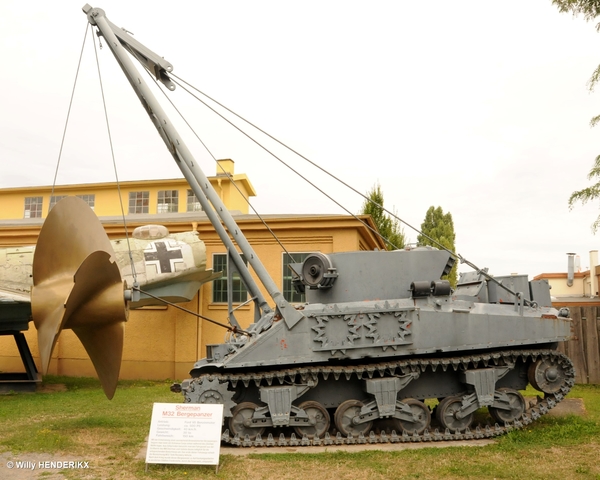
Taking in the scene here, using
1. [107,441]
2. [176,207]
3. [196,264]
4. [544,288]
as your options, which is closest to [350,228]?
[196,264]

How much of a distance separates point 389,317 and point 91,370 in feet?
41.4

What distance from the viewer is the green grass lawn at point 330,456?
25.7 ft

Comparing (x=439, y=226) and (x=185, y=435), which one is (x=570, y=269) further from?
(x=185, y=435)

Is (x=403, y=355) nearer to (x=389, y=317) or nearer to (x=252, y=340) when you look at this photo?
(x=389, y=317)

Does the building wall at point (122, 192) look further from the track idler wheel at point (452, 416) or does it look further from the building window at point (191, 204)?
the track idler wheel at point (452, 416)

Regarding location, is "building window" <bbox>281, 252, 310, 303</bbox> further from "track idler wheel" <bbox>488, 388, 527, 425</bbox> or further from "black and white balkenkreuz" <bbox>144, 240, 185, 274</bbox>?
"track idler wheel" <bbox>488, 388, 527, 425</bbox>

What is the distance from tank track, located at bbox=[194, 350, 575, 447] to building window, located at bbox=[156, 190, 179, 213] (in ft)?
72.9

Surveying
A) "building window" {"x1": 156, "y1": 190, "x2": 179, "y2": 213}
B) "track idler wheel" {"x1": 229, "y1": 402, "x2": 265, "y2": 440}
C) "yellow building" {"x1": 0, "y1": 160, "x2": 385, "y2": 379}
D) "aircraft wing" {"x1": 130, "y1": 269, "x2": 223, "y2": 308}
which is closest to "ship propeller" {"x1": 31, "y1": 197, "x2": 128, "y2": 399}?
"track idler wheel" {"x1": 229, "y1": 402, "x2": 265, "y2": 440}

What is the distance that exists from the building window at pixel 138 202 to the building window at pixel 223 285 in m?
13.9

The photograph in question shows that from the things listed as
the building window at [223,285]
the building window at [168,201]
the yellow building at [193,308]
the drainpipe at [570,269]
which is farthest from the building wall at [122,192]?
the drainpipe at [570,269]

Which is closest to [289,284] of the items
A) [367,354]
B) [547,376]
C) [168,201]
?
[367,354]

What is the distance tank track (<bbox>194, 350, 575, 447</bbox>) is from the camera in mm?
9594

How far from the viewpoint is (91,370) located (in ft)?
63.0

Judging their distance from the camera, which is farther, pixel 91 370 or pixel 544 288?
pixel 91 370
